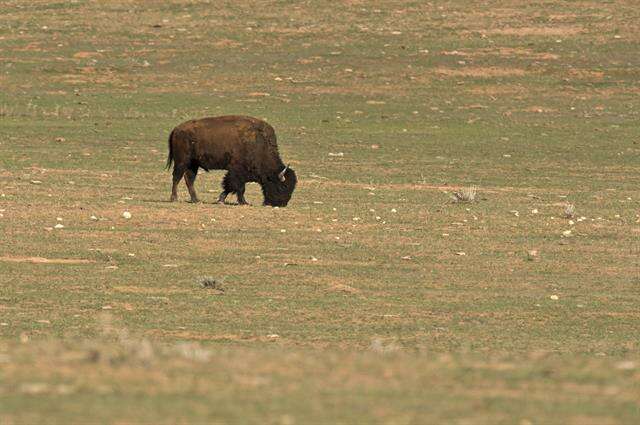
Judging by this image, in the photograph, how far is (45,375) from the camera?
7.68 metres

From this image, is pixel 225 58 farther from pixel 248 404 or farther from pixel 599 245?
pixel 248 404

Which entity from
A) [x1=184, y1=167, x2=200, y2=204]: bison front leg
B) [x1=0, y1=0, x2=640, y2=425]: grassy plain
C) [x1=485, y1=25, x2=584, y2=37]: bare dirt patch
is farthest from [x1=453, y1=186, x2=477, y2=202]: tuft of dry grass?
[x1=485, y1=25, x2=584, y2=37]: bare dirt patch

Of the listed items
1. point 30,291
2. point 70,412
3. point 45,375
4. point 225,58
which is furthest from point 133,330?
point 225,58

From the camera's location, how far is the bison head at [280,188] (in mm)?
23969

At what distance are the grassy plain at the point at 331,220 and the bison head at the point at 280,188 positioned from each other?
15.6 inches

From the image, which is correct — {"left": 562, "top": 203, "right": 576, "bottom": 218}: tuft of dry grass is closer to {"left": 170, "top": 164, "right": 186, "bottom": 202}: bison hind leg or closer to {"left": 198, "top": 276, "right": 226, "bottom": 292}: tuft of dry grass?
{"left": 170, "top": 164, "right": 186, "bottom": 202}: bison hind leg

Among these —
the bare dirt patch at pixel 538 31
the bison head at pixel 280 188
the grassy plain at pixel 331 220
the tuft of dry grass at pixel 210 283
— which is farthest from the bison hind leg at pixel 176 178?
the bare dirt patch at pixel 538 31

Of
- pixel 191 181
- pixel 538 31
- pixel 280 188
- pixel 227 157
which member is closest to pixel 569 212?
pixel 280 188

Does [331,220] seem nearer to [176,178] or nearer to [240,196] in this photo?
[240,196]

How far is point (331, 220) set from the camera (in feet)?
71.3

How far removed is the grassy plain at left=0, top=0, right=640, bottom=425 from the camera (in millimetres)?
7734

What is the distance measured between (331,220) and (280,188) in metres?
2.48

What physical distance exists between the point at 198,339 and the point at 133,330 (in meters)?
0.64

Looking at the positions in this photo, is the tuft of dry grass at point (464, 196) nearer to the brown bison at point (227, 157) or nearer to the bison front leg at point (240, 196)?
the brown bison at point (227, 157)
